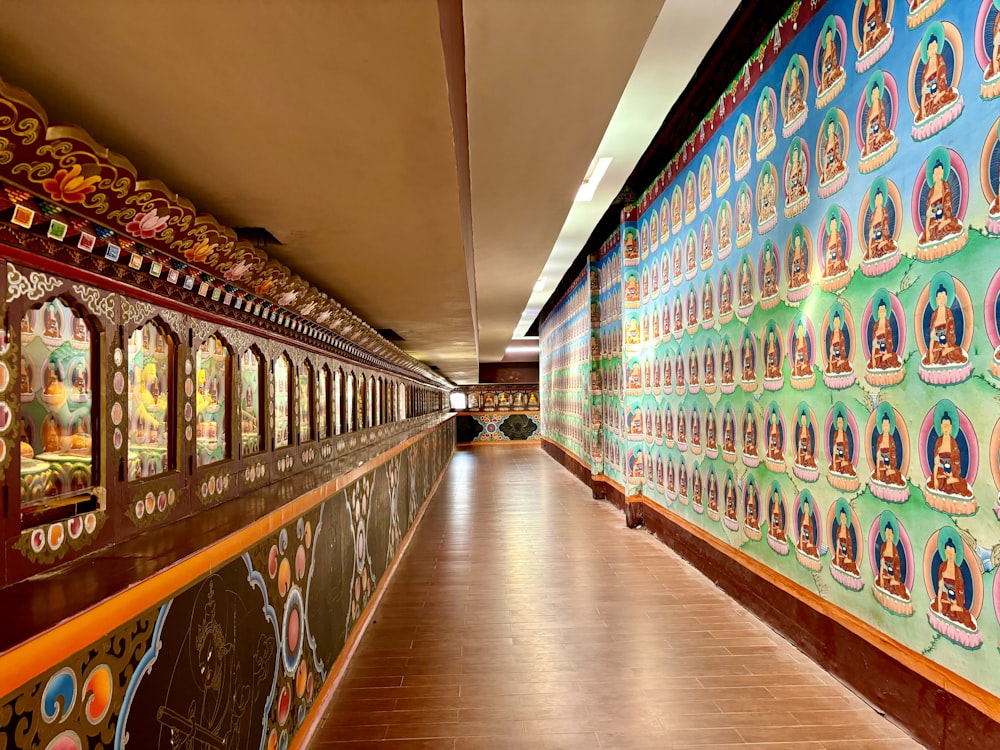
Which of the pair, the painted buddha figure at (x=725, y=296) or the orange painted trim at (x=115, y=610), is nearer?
the orange painted trim at (x=115, y=610)

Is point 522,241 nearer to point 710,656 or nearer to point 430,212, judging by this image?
point 430,212

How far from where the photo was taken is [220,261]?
8.19ft

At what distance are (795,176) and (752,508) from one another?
2.28 metres

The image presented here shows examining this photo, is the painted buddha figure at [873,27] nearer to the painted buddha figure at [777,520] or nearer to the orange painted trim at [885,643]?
the painted buddha figure at [777,520]

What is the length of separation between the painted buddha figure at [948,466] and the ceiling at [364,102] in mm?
2154

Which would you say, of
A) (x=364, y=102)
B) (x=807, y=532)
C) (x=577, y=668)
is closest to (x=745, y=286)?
(x=807, y=532)

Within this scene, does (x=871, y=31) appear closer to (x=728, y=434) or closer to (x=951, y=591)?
(x=951, y=591)

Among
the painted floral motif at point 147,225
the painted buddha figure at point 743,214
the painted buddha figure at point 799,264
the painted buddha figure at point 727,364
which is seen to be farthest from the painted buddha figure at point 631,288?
the painted floral motif at point 147,225

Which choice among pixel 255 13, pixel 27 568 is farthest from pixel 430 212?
pixel 27 568

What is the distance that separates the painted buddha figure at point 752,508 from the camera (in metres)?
4.47

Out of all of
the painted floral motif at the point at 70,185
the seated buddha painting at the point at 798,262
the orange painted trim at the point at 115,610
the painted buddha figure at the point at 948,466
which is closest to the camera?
the orange painted trim at the point at 115,610

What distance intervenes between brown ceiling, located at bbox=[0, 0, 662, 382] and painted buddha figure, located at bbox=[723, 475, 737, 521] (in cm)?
259

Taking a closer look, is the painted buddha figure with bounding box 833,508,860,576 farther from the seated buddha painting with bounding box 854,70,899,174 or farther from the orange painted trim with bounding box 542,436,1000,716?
the seated buddha painting with bounding box 854,70,899,174

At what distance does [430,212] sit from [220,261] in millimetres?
883
